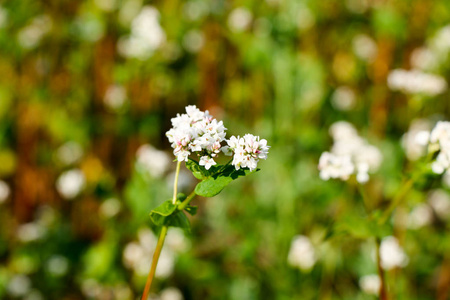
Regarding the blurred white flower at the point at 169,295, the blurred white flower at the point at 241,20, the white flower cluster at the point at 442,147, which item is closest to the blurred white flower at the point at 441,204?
the blurred white flower at the point at 241,20

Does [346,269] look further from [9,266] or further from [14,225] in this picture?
[14,225]

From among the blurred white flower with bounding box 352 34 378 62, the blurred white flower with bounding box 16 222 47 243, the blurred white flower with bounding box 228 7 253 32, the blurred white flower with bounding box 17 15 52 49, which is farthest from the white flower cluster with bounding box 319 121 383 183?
the blurred white flower with bounding box 17 15 52 49

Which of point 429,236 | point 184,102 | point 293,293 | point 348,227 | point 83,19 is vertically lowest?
point 348,227

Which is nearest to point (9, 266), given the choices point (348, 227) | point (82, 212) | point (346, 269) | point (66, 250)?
point (66, 250)

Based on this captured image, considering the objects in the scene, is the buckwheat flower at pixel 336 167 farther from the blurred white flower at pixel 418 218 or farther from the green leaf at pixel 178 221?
the blurred white flower at pixel 418 218

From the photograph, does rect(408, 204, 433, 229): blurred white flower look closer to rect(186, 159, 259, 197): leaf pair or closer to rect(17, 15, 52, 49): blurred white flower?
rect(186, 159, 259, 197): leaf pair

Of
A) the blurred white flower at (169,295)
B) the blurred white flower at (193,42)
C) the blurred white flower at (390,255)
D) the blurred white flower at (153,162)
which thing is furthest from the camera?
the blurred white flower at (193,42)

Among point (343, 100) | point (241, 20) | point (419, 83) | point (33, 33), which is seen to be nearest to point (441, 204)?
point (343, 100)
